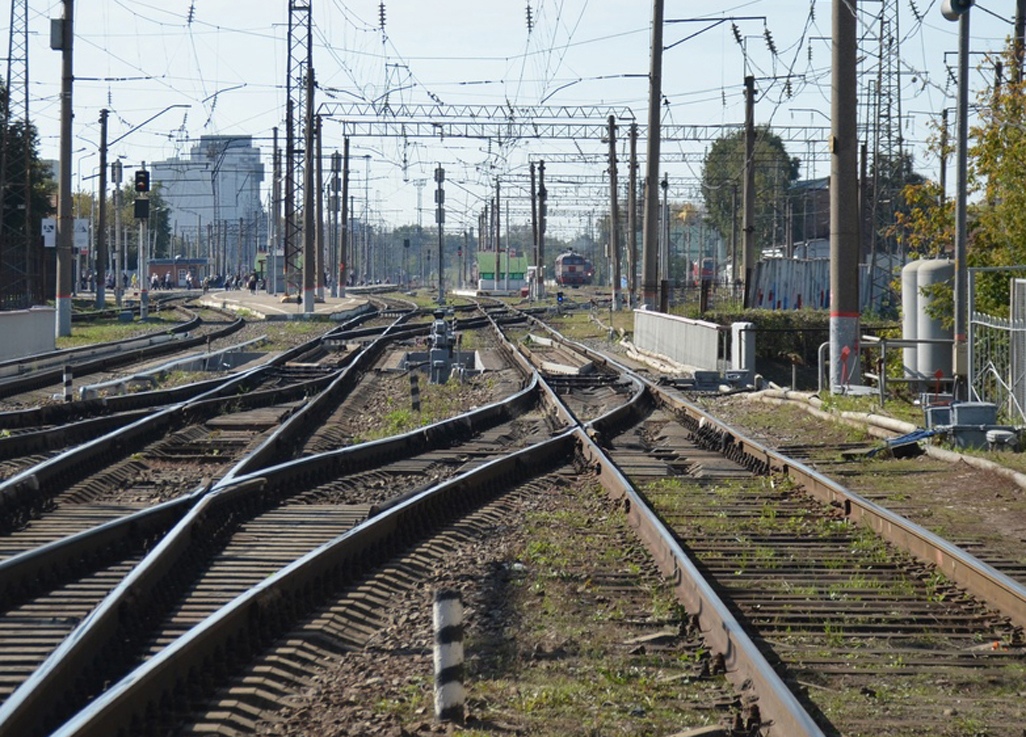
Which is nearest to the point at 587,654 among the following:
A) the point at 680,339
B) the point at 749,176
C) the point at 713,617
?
the point at 713,617

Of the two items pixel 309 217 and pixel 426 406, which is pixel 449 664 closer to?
pixel 426 406

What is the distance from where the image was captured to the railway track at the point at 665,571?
6309 millimetres

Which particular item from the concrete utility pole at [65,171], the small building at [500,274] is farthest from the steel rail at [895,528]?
the small building at [500,274]

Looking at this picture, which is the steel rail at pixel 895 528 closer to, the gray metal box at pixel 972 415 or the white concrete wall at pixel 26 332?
the gray metal box at pixel 972 415

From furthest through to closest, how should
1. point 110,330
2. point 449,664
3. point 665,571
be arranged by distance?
point 110,330
point 665,571
point 449,664

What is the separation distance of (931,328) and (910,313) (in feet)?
2.76

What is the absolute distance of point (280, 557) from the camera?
32.3 ft

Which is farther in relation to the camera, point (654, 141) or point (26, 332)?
point (654, 141)

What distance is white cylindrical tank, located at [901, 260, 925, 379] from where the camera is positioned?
24531 millimetres

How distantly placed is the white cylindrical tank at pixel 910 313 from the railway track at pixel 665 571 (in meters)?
9.92

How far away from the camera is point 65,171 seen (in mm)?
38250

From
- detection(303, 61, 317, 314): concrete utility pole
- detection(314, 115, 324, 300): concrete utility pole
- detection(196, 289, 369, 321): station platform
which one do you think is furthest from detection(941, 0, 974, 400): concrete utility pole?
detection(314, 115, 324, 300): concrete utility pole

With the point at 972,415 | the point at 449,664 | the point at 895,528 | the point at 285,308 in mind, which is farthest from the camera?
the point at 285,308

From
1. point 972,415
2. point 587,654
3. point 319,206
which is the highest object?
point 319,206
